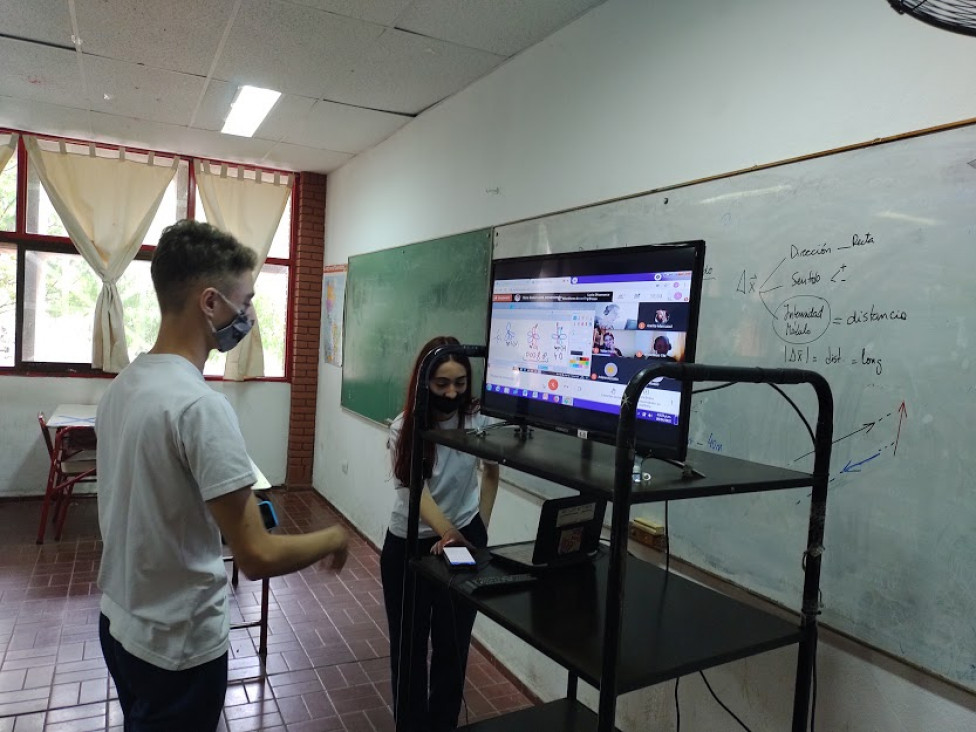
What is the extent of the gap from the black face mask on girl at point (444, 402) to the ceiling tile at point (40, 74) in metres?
3.07

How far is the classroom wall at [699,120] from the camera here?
1.65m

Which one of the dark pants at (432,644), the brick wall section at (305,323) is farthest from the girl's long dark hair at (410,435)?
the brick wall section at (305,323)

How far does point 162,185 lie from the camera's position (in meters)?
5.80

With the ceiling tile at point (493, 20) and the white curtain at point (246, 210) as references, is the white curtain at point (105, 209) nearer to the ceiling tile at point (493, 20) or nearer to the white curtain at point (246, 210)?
the white curtain at point (246, 210)

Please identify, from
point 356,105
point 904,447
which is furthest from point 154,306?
point 904,447

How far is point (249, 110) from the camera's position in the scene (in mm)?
4539

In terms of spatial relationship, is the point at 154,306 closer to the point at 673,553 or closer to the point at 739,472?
the point at 673,553

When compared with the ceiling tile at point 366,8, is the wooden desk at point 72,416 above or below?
below

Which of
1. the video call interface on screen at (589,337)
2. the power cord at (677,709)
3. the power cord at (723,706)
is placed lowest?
the power cord at (677,709)

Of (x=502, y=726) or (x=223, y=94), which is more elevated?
(x=223, y=94)

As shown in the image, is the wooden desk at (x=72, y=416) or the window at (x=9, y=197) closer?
the wooden desk at (x=72, y=416)

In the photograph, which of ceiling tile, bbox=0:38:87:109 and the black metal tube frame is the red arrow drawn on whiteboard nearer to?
the black metal tube frame

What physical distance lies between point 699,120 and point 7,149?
17.8 ft

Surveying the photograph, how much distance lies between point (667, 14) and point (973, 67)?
1.10 metres
